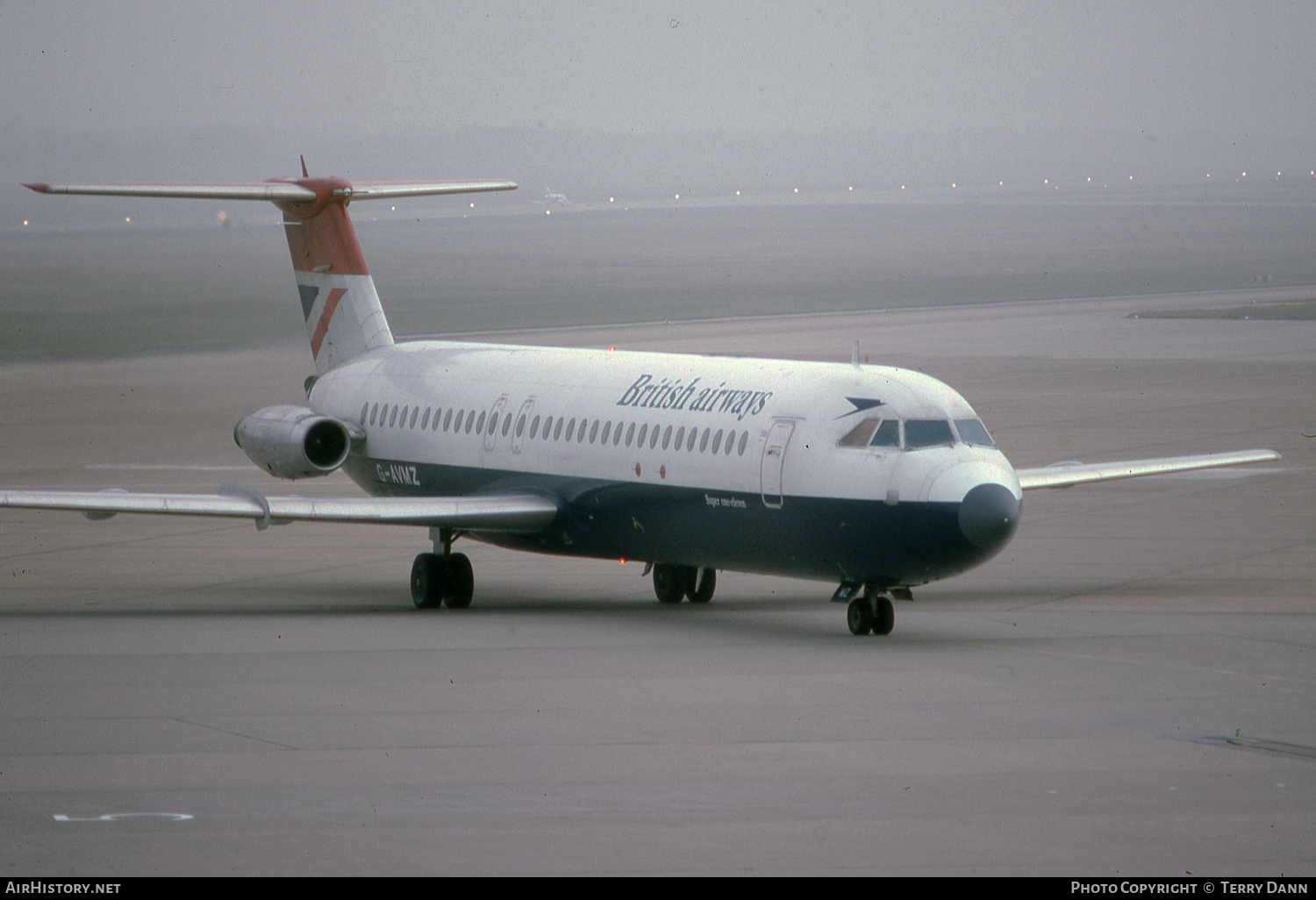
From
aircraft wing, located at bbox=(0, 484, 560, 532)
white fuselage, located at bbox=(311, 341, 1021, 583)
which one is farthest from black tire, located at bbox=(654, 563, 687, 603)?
aircraft wing, located at bbox=(0, 484, 560, 532)

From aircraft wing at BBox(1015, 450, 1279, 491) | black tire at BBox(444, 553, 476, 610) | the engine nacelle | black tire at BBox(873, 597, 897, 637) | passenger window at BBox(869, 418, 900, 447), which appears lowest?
black tire at BBox(873, 597, 897, 637)

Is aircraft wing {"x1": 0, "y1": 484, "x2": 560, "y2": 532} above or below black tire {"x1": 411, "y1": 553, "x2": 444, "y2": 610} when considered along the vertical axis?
above

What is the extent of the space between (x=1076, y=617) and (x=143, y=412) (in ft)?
110

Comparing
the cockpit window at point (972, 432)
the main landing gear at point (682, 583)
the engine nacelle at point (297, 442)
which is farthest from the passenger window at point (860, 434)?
the engine nacelle at point (297, 442)

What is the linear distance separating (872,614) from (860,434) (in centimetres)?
184

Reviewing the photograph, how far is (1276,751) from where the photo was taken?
1463 cm

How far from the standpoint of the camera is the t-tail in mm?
28812

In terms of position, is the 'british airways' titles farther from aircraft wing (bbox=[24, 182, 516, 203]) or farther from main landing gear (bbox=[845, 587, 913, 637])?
aircraft wing (bbox=[24, 182, 516, 203])

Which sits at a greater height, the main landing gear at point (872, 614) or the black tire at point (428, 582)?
the black tire at point (428, 582)

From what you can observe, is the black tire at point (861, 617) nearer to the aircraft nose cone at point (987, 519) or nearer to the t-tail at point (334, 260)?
the aircraft nose cone at point (987, 519)

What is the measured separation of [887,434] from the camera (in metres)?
20.4

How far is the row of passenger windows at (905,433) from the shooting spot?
20.4 meters

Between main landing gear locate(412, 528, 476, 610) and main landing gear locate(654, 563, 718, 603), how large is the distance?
7.37 feet
